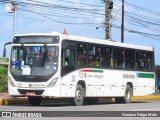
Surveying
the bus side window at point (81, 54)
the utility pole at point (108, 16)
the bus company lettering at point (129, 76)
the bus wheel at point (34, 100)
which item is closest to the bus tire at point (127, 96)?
the bus company lettering at point (129, 76)

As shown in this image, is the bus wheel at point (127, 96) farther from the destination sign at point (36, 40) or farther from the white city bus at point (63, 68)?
the destination sign at point (36, 40)

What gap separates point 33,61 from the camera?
23.7 meters

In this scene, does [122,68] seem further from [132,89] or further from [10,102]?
[10,102]

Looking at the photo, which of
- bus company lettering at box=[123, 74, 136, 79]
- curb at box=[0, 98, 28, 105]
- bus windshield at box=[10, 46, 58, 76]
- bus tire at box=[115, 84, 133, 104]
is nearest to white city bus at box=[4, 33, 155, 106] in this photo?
bus windshield at box=[10, 46, 58, 76]

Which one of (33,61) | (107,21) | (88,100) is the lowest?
(88,100)

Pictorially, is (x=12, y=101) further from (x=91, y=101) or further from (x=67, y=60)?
(x=91, y=101)

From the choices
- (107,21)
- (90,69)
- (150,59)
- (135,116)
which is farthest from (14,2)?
(135,116)

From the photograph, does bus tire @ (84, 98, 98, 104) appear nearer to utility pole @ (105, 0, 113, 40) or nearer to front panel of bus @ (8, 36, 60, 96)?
front panel of bus @ (8, 36, 60, 96)

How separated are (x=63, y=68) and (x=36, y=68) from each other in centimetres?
118

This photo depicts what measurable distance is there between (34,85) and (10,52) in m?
2.19

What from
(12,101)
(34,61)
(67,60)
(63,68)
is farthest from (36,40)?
(12,101)

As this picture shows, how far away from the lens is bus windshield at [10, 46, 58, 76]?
23.5 meters

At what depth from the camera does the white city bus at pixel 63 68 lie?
926 inches

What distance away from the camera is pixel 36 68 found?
2362 centimetres
